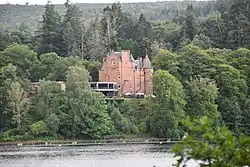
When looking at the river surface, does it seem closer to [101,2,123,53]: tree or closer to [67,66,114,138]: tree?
[67,66,114,138]: tree

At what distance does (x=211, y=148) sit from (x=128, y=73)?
6575 cm

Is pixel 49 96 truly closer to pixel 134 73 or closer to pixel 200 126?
pixel 134 73

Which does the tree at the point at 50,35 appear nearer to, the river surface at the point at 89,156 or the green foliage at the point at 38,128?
the green foliage at the point at 38,128

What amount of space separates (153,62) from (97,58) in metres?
13.1

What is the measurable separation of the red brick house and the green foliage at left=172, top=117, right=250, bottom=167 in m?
64.5

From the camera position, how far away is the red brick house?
75562mm

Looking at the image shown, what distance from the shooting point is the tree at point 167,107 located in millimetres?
64562

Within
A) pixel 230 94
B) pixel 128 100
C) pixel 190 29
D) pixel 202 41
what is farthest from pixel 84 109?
pixel 190 29

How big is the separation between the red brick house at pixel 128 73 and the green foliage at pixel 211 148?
64.5 m

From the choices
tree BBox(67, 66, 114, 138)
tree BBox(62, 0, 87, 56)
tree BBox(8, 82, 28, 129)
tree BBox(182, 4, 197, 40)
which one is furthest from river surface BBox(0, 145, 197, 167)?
tree BBox(182, 4, 197, 40)

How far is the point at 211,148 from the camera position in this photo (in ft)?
35.0

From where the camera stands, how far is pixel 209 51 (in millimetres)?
76688

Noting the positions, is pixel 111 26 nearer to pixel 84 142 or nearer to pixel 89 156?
pixel 84 142

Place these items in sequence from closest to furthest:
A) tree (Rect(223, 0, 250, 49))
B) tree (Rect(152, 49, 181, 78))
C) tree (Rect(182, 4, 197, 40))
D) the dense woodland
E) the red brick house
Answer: the dense woodland → tree (Rect(152, 49, 181, 78)) → the red brick house → tree (Rect(223, 0, 250, 49)) → tree (Rect(182, 4, 197, 40))
